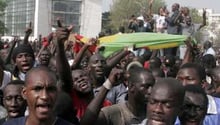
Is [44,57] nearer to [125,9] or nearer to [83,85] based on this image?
[83,85]

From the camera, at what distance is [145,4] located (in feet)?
251

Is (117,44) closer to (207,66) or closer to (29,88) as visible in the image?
(207,66)

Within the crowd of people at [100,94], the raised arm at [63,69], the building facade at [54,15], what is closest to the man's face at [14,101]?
the crowd of people at [100,94]

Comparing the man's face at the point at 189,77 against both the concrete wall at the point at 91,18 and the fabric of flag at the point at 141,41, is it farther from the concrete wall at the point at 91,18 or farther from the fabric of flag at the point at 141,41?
the concrete wall at the point at 91,18

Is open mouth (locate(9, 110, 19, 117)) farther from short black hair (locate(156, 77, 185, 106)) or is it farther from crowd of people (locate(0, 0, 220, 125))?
short black hair (locate(156, 77, 185, 106))

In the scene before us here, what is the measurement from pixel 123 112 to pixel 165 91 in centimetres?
88

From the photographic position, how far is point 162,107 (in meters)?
3.58

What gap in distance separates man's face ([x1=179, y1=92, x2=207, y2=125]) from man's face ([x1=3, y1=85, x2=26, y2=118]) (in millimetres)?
1471

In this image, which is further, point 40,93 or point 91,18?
point 91,18

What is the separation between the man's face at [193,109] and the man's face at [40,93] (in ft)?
2.96


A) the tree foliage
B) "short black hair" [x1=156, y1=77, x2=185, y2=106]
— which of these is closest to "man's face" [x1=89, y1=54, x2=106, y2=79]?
"short black hair" [x1=156, y1=77, x2=185, y2=106]

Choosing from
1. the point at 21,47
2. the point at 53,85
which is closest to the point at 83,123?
the point at 53,85

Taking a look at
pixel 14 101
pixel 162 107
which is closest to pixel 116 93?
pixel 14 101

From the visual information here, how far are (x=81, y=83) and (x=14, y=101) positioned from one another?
67 centimetres
